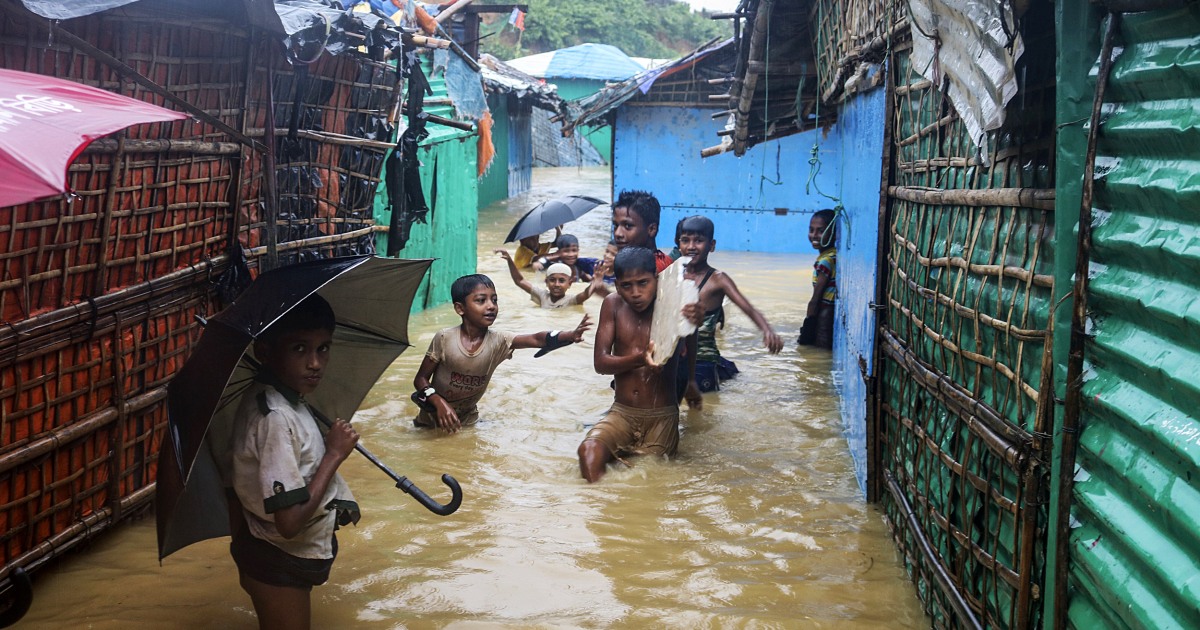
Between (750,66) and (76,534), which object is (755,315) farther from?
(76,534)

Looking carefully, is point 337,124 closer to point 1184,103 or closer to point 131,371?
point 131,371

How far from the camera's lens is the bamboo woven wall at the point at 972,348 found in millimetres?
2916

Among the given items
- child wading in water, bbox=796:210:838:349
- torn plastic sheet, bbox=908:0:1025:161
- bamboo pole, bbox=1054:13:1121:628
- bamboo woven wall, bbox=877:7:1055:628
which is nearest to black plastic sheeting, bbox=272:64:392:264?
bamboo woven wall, bbox=877:7:1055:628

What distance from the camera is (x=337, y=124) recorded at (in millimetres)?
7344

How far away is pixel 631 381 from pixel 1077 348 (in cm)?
374

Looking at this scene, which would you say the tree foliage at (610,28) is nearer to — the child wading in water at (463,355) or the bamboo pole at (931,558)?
the child wading in water at (463,355)

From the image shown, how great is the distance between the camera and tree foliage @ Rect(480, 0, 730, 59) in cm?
4662

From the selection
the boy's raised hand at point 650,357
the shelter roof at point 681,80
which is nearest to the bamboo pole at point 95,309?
the boy's raised hand at point 650,357

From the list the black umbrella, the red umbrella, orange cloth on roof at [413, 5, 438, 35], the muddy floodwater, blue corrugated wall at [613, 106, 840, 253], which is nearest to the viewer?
the red umbrella

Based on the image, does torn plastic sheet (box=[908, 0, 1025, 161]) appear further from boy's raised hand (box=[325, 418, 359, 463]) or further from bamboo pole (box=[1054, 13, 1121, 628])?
boy's raised hand (box=[325, 418, 359, 463])

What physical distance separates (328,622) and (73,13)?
2.47 metres

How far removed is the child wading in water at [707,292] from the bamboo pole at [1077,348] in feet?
10.9

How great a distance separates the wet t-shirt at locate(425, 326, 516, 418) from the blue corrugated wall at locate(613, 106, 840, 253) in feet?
35.0

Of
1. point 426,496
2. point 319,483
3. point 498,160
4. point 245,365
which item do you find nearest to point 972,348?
point 426,496
